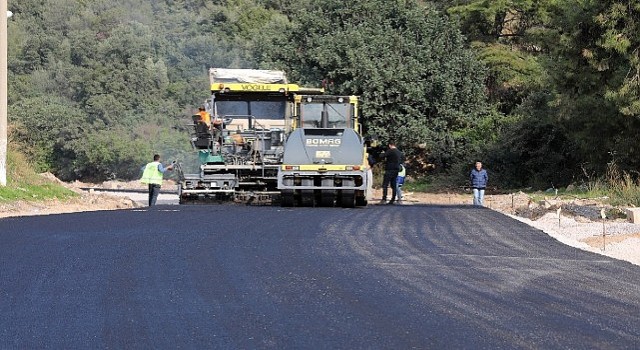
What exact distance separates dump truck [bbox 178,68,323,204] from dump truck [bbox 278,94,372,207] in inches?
41.6

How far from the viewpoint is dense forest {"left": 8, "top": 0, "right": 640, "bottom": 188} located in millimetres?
31469

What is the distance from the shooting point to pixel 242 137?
29031 millimetres

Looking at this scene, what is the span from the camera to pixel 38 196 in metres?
25.5

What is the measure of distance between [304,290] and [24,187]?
57.6ft

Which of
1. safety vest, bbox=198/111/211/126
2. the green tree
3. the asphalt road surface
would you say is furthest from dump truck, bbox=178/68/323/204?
the green tree

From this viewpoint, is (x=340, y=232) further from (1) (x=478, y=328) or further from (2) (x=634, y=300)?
(1) (x=478, y=328)

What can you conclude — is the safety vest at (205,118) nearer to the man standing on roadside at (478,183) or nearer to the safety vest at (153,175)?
the safety vest at (153,175)

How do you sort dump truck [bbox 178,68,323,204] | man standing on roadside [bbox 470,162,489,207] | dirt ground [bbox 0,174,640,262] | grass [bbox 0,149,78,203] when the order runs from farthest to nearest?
1. man standing on roadside [bbox 470,162,489,207]
2. dump truck [bbox 178,68,323,204]
3. grass [bbox 0,149,78,203]
4. dirt ground [bbox 0,174,640,262]

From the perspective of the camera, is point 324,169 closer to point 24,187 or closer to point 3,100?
point 24,187

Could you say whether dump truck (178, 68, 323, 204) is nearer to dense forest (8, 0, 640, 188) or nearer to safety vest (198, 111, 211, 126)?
safety vest (198, 111, 211, 126)

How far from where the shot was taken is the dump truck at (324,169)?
25812mm

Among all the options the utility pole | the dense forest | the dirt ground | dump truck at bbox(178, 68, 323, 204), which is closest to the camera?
the dirt ground

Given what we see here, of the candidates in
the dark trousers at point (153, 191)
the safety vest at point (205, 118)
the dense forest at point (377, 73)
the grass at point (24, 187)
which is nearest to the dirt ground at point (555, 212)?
the grass at point (24, 187)

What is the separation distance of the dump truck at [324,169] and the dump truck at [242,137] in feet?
3.47
